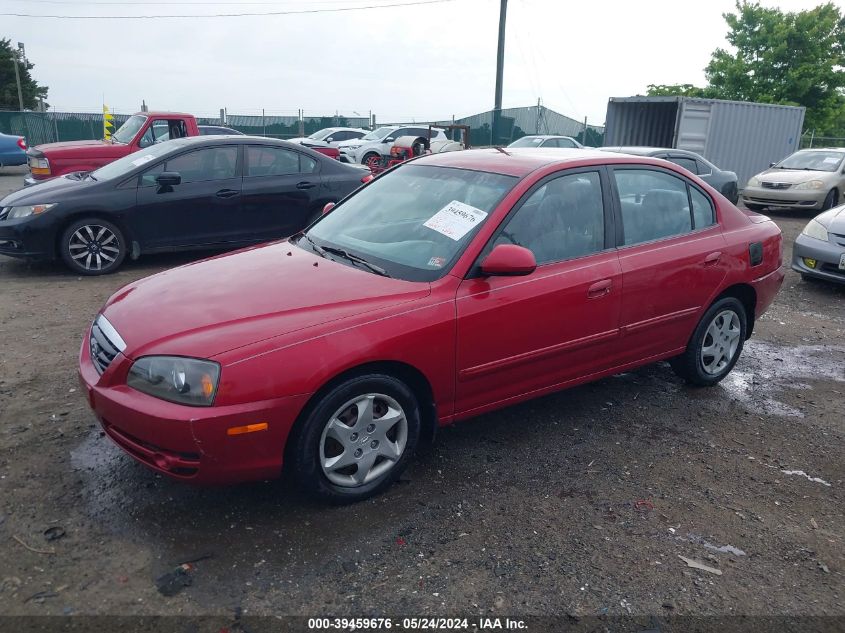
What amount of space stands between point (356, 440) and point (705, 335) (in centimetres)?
272

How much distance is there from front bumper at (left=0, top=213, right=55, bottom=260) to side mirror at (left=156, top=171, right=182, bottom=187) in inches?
46.5

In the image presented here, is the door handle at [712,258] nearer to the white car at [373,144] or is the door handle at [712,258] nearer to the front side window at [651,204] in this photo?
the front side window at [651,204]

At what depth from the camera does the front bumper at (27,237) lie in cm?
716

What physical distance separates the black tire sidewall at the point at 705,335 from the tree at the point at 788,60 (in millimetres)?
28669

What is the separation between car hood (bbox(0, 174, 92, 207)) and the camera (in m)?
7.27

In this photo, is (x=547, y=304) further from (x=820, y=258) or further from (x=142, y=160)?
(x=142, y=160)

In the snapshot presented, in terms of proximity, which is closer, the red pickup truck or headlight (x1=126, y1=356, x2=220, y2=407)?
headlight (x1=126, y1=356, x2=220, y2=407)

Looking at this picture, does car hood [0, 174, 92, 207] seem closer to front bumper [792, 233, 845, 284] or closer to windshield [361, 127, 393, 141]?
front bumper [792, 233, 845, 284]

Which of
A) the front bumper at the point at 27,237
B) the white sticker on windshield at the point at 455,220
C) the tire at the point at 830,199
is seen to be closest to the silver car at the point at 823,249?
the white sticker on windshield at the point at 455,220

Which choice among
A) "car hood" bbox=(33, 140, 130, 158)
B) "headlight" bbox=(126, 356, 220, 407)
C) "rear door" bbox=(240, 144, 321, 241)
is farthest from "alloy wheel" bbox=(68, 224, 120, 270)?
"headlight" bbox=(126, 356, 220, 407)

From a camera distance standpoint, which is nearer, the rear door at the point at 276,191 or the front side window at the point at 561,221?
the front side window at the point at 561,221

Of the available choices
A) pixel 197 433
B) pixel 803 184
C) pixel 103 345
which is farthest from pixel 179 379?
pixel 803 184

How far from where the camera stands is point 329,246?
→ 13.2 feet

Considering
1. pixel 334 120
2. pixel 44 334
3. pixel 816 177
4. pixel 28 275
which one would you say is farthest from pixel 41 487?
pixel 334 120
